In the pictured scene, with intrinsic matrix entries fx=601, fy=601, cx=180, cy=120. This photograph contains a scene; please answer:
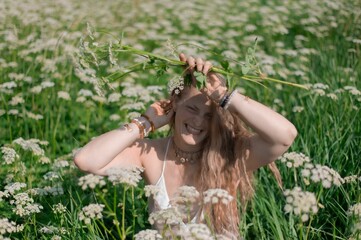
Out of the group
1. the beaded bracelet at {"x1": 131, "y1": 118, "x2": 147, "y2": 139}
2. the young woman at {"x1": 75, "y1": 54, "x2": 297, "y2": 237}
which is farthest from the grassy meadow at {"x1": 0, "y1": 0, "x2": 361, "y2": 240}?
the beaded bracelet at {"x1": 131, "y1": 118, "x2": 147, "y2": 139}

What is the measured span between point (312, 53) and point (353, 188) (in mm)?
3464

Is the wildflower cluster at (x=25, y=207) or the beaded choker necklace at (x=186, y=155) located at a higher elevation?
the beaded choker necklace at (x=186, y=155)

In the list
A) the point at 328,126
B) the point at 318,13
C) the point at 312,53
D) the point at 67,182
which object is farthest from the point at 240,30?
the point at 67,182

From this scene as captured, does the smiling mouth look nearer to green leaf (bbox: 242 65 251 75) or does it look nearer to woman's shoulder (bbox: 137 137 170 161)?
woman's shoulder (bbox: 137 137 170 161)

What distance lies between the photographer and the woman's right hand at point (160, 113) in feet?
10.4

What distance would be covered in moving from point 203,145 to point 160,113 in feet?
0.94

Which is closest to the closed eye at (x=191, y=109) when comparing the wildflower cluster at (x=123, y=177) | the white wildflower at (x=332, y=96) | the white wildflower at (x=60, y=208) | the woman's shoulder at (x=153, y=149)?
the woman's shoulder at (x=153, y=149)

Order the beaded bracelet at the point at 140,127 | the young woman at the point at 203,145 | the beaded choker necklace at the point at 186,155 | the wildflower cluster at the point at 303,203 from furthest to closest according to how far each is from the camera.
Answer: the beaded choker necklace at the point at 186,155, the beaded bracelet at the point at 140,127, the young woman at the point at 203,145, the wildflower cluster at the point at 303,203

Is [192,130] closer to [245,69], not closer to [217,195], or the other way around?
[245,69]

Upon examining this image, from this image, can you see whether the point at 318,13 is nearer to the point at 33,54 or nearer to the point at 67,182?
the point at 33,54

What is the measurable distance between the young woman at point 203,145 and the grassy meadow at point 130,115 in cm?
13

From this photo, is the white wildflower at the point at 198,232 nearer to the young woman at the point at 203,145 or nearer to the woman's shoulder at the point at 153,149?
the young woman at the point at 203,145

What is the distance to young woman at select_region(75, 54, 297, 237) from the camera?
111 inches

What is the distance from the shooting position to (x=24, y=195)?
3.00 meters
